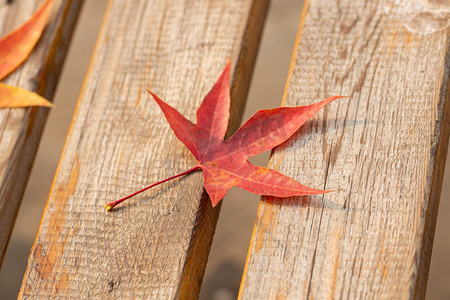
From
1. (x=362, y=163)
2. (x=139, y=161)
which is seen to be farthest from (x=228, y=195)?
(x=362, y=163)

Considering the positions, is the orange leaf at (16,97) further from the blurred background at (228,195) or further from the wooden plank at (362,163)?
the blurred background at (228,195)

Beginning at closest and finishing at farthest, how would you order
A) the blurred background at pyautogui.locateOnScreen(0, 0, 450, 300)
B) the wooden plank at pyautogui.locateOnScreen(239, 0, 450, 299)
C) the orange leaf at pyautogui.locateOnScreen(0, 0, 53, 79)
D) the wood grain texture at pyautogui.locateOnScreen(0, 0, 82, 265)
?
1. the wooden plank at pyautogui.locateOnScreen(239, 0, 450, 299)
2. the wood grain texture at pyautogui.locateOnScreen(0, 0, 82, 265)
3. the orange leaf at pyautogui.locateOnScreen(0, 0, 53, 79)
4. the blurred background at pyautogui.locateOnScreen(0, 0, 450, 300)

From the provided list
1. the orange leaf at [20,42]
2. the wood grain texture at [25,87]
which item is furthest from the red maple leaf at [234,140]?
the orange leaf at [20,42]

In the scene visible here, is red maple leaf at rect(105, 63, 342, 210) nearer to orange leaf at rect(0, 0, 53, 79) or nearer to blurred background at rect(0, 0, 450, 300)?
orange leaf at rect(0, 0, 53, 79)

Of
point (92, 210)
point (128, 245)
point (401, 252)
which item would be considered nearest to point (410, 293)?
point (401, 252)

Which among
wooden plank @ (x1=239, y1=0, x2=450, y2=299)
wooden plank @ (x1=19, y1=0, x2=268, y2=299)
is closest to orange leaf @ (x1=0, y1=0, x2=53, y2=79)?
wooden plank @ (x1=19, y1=0, x2=268, y2=299)

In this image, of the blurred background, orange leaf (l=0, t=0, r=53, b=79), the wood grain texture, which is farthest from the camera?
the blurred background

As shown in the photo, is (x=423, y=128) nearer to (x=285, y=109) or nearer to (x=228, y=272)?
(x=285, y=109)
